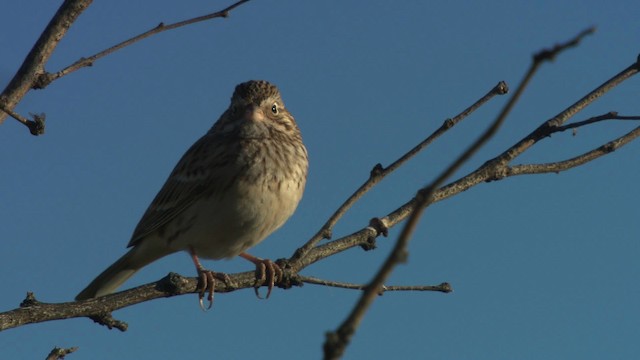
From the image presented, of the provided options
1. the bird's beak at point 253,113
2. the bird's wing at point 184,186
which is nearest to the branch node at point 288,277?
the bird's wing at point 184,186

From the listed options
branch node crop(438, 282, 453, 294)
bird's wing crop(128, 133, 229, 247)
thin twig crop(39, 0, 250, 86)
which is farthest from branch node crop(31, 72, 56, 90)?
bird's wing crop(128, 133, 229, 247)

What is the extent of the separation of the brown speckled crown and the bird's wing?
45 cm

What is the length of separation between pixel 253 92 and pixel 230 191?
132cm

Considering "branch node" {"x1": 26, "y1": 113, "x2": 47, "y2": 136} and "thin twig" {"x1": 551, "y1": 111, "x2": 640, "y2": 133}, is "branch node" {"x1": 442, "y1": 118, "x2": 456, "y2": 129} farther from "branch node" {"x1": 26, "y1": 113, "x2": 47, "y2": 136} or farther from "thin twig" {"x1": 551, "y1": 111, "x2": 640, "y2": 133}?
"branch node" {"x1": 26, "y1": 113, "x2": 47, "y2": 136}

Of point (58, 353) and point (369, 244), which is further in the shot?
point (369, 244)

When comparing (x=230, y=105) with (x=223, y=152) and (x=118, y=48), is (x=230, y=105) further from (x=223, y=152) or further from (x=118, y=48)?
(x=118, y=48)

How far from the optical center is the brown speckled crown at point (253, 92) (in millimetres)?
8312

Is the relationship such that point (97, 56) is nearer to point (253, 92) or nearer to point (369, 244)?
point (369, 244)

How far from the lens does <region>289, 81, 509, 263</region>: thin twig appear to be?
5145 mm

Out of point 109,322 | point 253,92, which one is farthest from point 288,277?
point 253,92

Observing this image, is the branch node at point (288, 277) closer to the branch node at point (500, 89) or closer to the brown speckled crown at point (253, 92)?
the branch node at point (500, 89)

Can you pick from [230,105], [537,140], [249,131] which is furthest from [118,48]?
[230,105]

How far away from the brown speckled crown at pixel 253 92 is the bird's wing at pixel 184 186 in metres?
0.45

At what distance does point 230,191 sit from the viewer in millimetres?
7359
